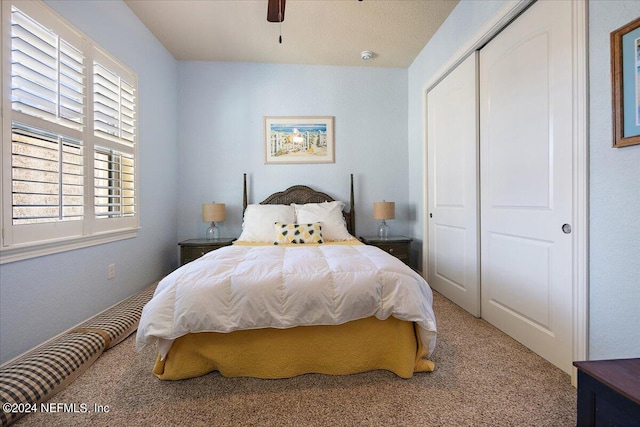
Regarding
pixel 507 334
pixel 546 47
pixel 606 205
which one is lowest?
pixel 507 334

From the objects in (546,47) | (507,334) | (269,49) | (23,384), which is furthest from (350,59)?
(23,384)

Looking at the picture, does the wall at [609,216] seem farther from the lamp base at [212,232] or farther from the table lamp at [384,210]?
the lamp base at [212,232]

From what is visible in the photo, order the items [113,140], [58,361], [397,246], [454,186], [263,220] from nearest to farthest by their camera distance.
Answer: [58,361] → [113,140] → [454,186] → [263,220] → [397,246]

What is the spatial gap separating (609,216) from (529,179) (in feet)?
1.68

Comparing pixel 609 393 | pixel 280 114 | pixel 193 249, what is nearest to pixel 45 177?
pixel 193 249

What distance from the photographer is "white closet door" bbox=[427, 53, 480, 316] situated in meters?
2.24

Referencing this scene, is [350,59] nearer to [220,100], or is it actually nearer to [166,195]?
[220,100]

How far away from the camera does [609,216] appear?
1245 millimetres

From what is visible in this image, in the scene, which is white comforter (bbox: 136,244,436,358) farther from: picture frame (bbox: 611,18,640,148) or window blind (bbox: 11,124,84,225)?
picture frame (bbox: 611,18,640,148)

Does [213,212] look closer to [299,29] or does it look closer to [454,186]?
[299,29]

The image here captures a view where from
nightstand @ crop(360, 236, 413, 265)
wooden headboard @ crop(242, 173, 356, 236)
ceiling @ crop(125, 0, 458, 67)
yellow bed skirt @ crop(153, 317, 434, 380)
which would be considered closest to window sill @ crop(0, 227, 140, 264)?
yellow bed skirt @ crop(153, 317, 434, 380)

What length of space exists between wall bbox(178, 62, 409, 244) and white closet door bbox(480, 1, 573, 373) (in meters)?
1.50

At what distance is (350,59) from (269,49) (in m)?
1.02

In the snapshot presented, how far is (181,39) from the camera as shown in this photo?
2930mm
